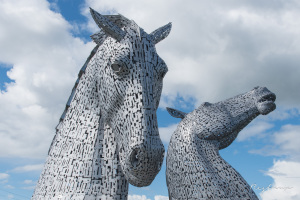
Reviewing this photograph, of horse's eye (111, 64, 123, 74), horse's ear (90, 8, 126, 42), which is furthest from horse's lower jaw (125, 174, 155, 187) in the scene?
horse's ear (90, 8, 126, 42)

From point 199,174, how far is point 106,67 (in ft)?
7.09

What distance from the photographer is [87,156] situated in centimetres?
147

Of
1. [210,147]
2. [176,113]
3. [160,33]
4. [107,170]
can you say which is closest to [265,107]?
[210,147]

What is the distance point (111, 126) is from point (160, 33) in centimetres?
72

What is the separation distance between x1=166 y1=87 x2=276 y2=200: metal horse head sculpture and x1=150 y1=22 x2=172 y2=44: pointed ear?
1823 mm

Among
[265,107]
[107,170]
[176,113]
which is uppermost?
[176,113]

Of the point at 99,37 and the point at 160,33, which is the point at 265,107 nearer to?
the point at 160,33

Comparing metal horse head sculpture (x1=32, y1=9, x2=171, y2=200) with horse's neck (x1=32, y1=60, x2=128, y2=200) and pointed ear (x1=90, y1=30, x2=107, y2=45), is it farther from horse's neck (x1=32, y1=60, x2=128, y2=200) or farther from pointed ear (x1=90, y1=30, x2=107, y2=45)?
pointed ear (x1=90, y1=30, x2=107, y2=45)

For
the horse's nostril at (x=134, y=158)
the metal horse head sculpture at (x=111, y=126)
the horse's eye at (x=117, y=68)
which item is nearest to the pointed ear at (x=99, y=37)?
the metal horse head sculpture at (x=111, y=126)

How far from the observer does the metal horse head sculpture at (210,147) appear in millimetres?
3184

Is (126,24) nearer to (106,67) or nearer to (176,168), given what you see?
(106,67)

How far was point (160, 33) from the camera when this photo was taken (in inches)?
72.2

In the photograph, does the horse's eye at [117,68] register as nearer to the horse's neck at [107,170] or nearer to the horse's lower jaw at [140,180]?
the horse's neck at [107,170]

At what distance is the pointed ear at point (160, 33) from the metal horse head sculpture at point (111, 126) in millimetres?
217
